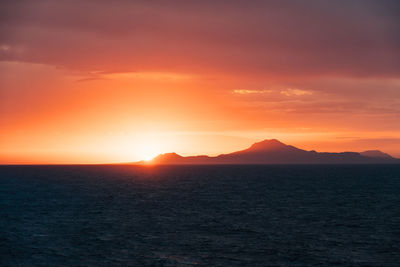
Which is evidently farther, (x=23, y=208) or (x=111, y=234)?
(x=23, y=208)

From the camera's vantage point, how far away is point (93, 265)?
1548 inches

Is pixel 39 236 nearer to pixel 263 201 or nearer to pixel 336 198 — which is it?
pixel 263 201

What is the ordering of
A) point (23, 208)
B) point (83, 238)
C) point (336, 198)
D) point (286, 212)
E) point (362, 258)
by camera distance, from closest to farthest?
point (362, 258), point (83, 238), point (286, 212), point (23, 208), point (336, 198)

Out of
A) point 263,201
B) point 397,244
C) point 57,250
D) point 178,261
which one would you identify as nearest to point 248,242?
point 178,261

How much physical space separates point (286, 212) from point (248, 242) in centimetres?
2761

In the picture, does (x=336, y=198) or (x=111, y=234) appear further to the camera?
(x=336, y=198)

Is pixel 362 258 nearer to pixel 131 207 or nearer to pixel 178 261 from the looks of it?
pixel 178 261

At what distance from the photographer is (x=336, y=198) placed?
100625 mm

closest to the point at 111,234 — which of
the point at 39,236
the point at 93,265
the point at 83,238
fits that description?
the point at 83,238

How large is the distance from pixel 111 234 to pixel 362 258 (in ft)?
96.0

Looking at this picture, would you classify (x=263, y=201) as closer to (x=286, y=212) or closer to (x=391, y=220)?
(x=286, y=212)

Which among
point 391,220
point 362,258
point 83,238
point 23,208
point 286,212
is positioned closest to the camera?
point 362,258

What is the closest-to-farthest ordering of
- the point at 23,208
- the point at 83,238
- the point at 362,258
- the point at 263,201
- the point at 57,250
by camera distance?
the point at 362,258 → the point at 57,250 → the point at 83,238 → the point at 23,208 → the point at 263,201

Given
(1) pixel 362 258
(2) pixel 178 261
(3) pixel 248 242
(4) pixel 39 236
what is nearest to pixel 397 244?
(1) pixel 362 258
